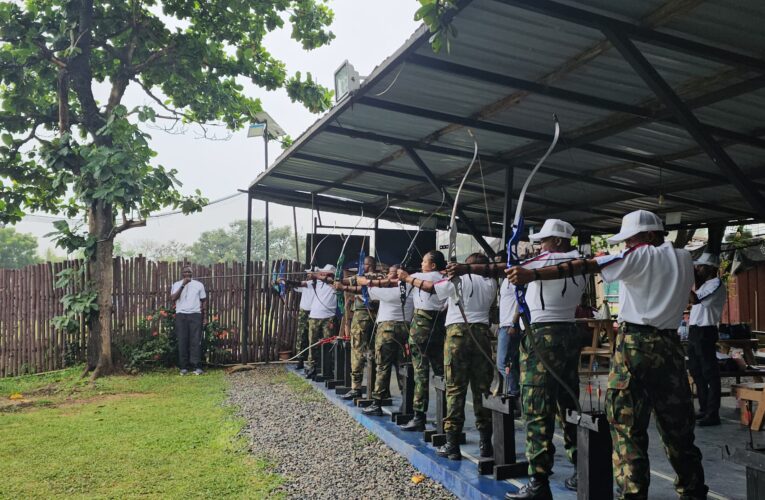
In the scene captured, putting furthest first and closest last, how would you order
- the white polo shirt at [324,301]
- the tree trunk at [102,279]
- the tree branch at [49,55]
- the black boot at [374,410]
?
1. the tree trunk at [102,279]
2. the tree branch at [49,55]
3. the white polo shirt at [324,301]
4. the black boot at [374,410]

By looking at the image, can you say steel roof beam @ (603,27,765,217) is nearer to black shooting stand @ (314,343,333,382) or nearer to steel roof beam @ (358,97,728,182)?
steel roof beam @ (358,97,728,182)

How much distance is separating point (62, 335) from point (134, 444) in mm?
5775

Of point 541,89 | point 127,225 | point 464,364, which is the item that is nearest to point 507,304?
point 464,364

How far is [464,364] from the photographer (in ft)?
15.3

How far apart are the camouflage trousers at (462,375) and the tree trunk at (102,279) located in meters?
7.17

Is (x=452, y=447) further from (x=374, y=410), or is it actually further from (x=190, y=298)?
(x=190, y=298)

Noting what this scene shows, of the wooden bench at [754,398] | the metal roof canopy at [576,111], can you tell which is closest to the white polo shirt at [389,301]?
the metal roof canopy at [576,111]

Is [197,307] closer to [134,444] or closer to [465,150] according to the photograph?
[134,444]

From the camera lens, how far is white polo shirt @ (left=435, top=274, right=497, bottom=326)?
4766 millimetres

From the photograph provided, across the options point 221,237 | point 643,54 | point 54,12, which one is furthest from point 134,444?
point 221,237

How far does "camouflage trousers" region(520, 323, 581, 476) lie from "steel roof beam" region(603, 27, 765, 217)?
163 centimetres

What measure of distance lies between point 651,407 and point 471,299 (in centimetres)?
197

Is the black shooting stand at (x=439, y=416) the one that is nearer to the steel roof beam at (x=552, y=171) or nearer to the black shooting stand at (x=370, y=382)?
the black shooting stand at (x=370, y=382)

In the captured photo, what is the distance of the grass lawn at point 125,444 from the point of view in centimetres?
444
